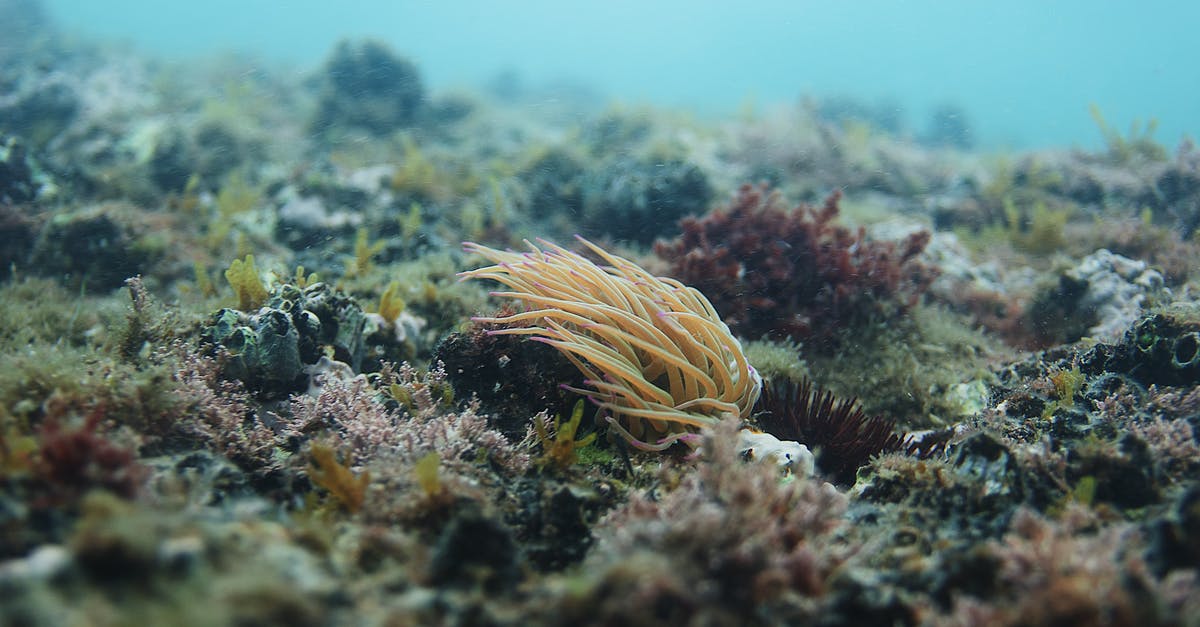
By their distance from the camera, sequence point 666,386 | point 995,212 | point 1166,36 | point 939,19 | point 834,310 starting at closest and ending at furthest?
point 666,386 → point 834,310 → point 995,212 → point 1166,36 → point 939,19

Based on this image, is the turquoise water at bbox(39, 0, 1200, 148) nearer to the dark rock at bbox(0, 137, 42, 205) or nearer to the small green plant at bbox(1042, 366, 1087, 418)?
the dark rock at bbox(0, 137, 42, 205)

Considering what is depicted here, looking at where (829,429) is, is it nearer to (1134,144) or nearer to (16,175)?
(16,175)

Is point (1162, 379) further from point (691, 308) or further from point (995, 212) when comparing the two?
point (995, 212)

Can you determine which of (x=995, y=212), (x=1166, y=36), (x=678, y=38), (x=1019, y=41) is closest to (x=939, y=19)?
(x=1019, y=41)

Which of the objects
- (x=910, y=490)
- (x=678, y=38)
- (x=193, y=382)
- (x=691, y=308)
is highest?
(x=678, y=38)

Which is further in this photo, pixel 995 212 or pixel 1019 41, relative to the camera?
pixel 1019 41

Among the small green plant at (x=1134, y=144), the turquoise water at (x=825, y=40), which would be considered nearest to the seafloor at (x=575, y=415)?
the small green plant at (x=1134, y=144)

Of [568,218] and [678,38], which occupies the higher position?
[678,38]
